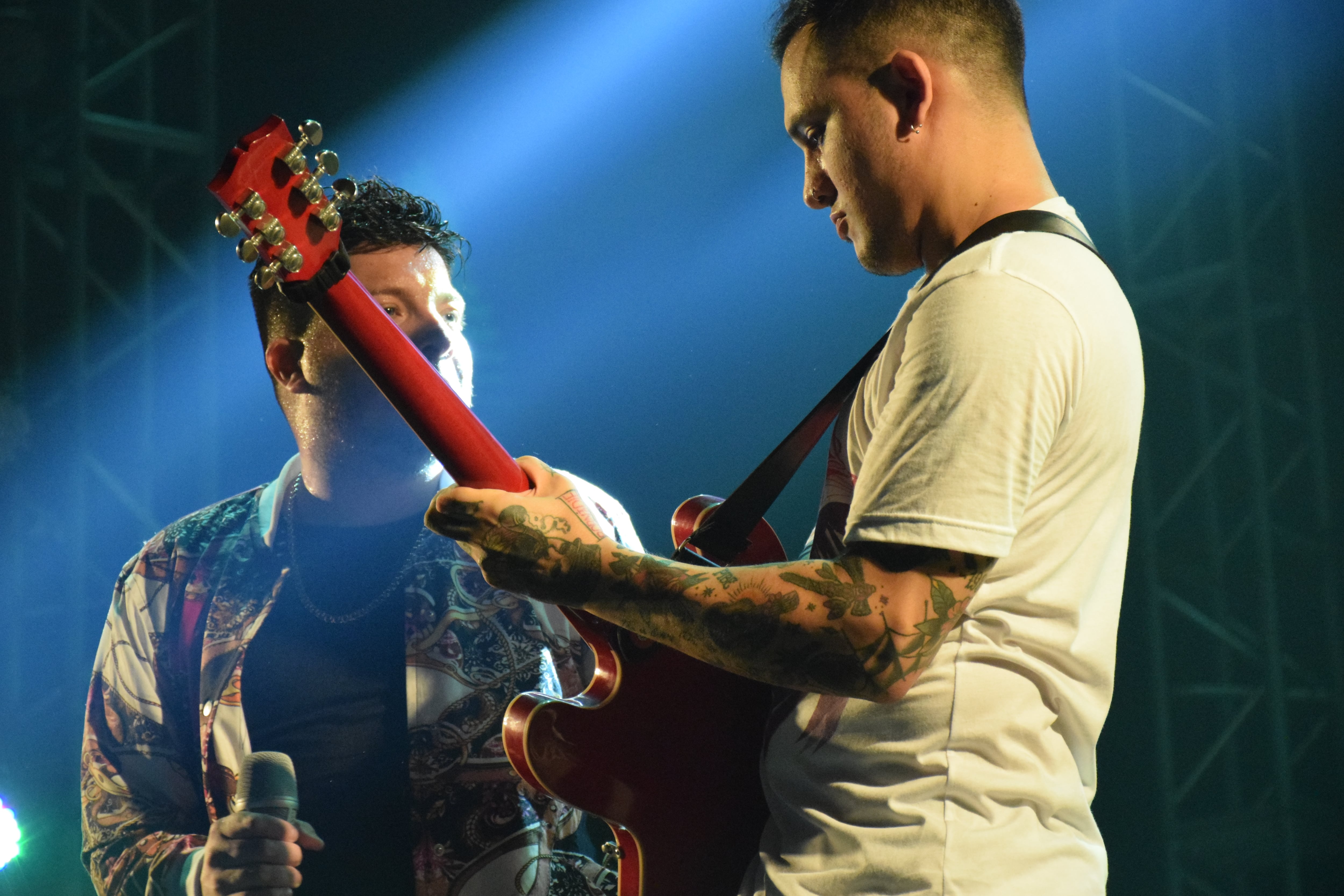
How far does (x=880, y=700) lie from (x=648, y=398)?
3664 mm

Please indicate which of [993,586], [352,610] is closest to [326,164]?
[993,586]

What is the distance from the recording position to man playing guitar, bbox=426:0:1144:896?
1.10m

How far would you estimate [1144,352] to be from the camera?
493cm

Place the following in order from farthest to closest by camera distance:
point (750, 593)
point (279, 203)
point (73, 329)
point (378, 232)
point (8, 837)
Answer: point (73, 329) < point (8, 837) < point (378, 232) < point (279, 203) < point (750, 593)

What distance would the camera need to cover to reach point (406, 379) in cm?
152

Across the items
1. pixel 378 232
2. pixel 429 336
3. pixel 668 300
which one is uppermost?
pixel 668 300

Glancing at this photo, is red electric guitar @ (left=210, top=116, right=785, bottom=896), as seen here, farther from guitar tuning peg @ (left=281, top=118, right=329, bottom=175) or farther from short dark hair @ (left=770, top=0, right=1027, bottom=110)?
short dark hair @ (left=770, top=0, right=1027, bottom=110)

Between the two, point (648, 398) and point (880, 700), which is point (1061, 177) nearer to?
point (648, 398)

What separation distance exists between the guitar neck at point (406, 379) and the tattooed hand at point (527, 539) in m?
0.17

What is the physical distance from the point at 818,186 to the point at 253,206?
2.58ft

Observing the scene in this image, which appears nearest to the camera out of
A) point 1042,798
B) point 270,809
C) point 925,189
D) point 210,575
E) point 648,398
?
point 1042,798

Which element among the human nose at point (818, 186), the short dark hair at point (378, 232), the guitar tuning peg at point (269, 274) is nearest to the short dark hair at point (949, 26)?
the human nose at point (818, 186)

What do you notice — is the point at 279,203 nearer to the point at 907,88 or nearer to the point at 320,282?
the point at 320,282

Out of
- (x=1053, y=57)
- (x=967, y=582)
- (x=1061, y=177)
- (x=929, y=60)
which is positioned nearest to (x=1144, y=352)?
(x=1061, y=177)
